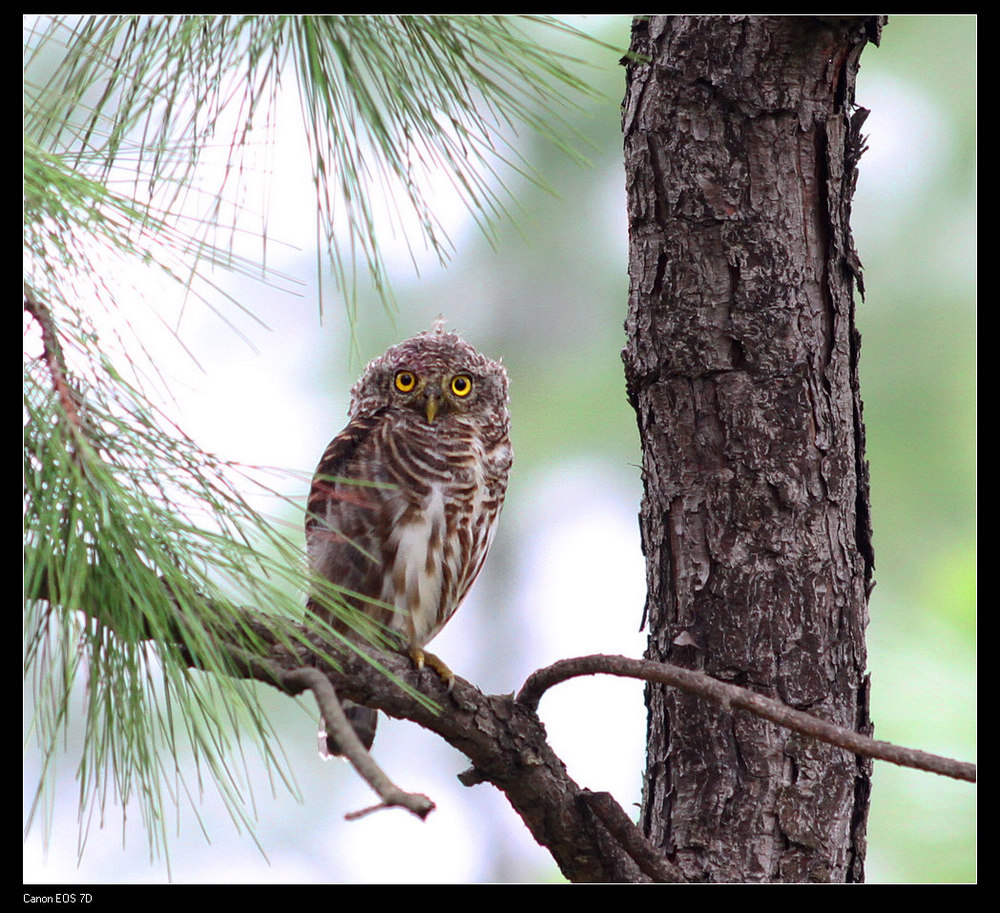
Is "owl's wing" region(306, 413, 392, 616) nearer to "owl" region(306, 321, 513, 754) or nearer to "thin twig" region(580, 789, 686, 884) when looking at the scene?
"owl" region(306, 321, 513, 754)

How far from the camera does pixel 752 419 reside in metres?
2.09

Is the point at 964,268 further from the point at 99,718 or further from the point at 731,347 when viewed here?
the point at 99,718

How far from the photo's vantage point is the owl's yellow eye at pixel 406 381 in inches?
114

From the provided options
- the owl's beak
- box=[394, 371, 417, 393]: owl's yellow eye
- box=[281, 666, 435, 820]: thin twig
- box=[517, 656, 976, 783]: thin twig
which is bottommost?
box=[281, 666, 435, 820]: thin twig

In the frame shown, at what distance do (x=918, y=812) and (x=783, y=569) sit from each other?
13.2 ft

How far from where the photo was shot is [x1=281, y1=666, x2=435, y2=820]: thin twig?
3.40 feet

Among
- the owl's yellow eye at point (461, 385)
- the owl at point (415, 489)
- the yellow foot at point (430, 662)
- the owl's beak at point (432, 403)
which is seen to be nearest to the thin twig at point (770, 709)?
the yellow foot at point (430, 662)

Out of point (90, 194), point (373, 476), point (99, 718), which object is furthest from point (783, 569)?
point (90, 194)

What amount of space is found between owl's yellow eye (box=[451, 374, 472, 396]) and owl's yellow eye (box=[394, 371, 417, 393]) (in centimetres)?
10

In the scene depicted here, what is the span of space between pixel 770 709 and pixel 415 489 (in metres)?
1.22

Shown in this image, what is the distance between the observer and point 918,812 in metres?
5.46

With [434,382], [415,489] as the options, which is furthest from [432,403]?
[415,489]

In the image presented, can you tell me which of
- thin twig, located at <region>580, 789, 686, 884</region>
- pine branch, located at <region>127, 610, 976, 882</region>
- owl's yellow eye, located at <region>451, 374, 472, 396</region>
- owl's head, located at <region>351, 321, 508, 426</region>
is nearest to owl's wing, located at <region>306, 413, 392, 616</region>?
owl's head, located at <region>351, 321, 508, 426</region>

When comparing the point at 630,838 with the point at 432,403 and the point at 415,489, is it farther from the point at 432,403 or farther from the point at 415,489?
the point at 432,403
